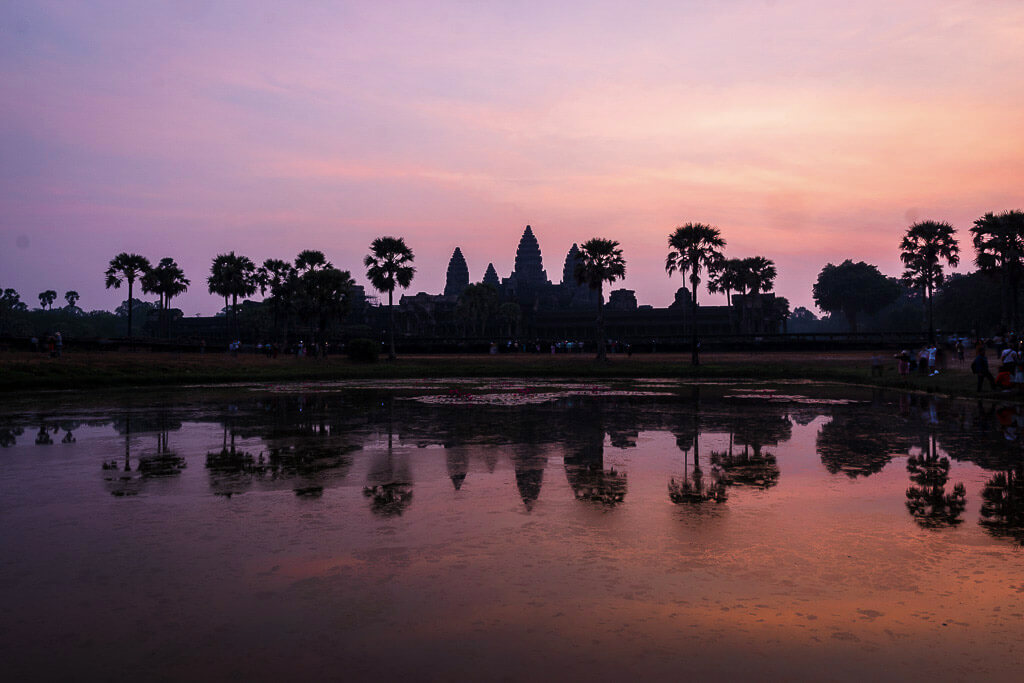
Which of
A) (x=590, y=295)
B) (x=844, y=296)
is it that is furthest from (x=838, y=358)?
(x=590, y=295)

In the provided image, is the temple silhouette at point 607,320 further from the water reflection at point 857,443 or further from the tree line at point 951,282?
the water reflection at point 857,443

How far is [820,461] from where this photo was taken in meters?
12.4

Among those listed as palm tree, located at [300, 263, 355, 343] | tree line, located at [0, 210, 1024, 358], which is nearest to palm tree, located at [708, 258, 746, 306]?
tree line, located at [0, 210, 1024, 358]

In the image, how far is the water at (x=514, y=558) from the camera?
16.0ft

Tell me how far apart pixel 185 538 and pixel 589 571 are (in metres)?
4.26

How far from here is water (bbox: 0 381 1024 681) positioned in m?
4.88

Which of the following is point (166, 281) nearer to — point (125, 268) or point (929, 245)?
point (125, 268)

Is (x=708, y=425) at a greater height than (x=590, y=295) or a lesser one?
lesser

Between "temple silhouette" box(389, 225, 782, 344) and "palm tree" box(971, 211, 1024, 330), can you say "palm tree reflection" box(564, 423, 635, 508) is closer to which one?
"palm tree" box(971, 211, 1024, 330)

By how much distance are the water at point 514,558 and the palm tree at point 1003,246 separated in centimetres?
4589

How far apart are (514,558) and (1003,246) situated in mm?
58850

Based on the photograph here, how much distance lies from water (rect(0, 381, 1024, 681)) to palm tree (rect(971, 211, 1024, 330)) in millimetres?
45886

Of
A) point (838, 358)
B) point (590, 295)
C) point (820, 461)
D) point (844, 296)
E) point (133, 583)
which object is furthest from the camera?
point (590, 295)

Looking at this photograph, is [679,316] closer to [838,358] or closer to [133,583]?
[838,358]
